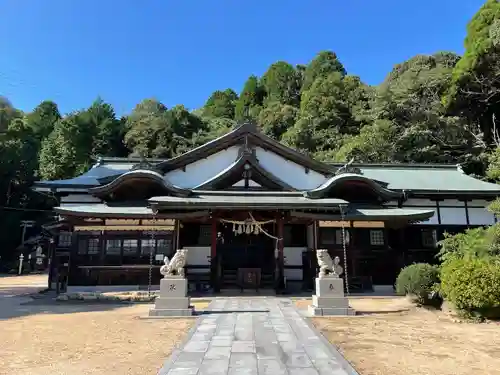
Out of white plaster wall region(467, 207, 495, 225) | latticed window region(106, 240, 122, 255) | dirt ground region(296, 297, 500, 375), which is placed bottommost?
dirt ground region(296, 297, 500, 375)

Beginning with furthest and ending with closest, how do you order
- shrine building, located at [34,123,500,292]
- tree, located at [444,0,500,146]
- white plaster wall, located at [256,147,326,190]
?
1. tree, located at [444,0,500,146]
2. white plaster wall, located at [256,147,326,190]
3. shrine building, located at [34,123,500,292]

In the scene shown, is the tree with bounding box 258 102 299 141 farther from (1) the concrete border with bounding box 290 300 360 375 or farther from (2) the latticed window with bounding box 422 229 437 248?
(1) the concrete border with bounding box 290 300 360 375

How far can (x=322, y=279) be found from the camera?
10859 mm

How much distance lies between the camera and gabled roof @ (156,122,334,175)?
18969mm

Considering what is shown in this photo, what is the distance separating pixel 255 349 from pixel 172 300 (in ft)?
14.7

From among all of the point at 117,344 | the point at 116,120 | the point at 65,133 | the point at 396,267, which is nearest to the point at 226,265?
the point at 396,267

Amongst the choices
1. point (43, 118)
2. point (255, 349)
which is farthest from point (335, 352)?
point (43, 118)

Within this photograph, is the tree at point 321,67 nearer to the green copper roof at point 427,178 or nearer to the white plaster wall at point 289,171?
the green copper roof at point 427,178

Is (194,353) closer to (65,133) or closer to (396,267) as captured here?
(396,267)

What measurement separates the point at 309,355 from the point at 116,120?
5855cm

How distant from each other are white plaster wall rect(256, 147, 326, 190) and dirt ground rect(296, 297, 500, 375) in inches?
358

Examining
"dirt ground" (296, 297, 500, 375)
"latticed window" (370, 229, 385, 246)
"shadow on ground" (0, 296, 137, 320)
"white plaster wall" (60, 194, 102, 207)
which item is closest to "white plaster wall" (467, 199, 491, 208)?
"latticed window" (370, 229, 385, 246)

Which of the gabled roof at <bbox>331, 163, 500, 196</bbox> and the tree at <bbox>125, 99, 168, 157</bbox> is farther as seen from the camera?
the tree at <bbox>125, 99, 168, 157</bbox>

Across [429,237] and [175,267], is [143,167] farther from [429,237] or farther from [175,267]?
[429,237]
